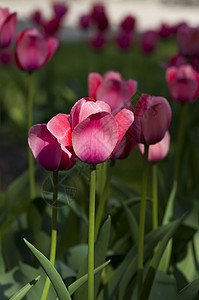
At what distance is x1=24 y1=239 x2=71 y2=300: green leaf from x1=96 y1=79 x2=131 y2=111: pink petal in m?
0.40

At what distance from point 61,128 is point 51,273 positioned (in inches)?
9.1

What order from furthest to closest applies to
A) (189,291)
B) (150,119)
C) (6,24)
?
(6,24) < (189,291) < (150,119)

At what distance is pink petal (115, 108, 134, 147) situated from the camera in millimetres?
796

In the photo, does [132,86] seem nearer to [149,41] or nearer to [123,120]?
[123,120]

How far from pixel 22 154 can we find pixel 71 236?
191 cm

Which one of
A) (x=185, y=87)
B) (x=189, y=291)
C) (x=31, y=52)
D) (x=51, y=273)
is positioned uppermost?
(x=31, y=52)

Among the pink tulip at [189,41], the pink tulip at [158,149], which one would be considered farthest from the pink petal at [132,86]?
the pink tulip at [189,41]

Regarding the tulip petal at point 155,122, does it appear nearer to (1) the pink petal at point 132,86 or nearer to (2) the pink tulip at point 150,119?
(2) the pink tulip at point 150,119

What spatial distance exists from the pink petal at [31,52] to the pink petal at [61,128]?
60 centimetres

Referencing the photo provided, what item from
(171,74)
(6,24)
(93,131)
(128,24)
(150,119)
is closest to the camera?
(93,131)

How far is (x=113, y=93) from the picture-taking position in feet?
3.54

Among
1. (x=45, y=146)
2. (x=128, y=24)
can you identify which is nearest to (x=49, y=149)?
(x=45, y=146)

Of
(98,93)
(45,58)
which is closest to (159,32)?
(45,58)

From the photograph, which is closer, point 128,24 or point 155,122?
point 155,122
